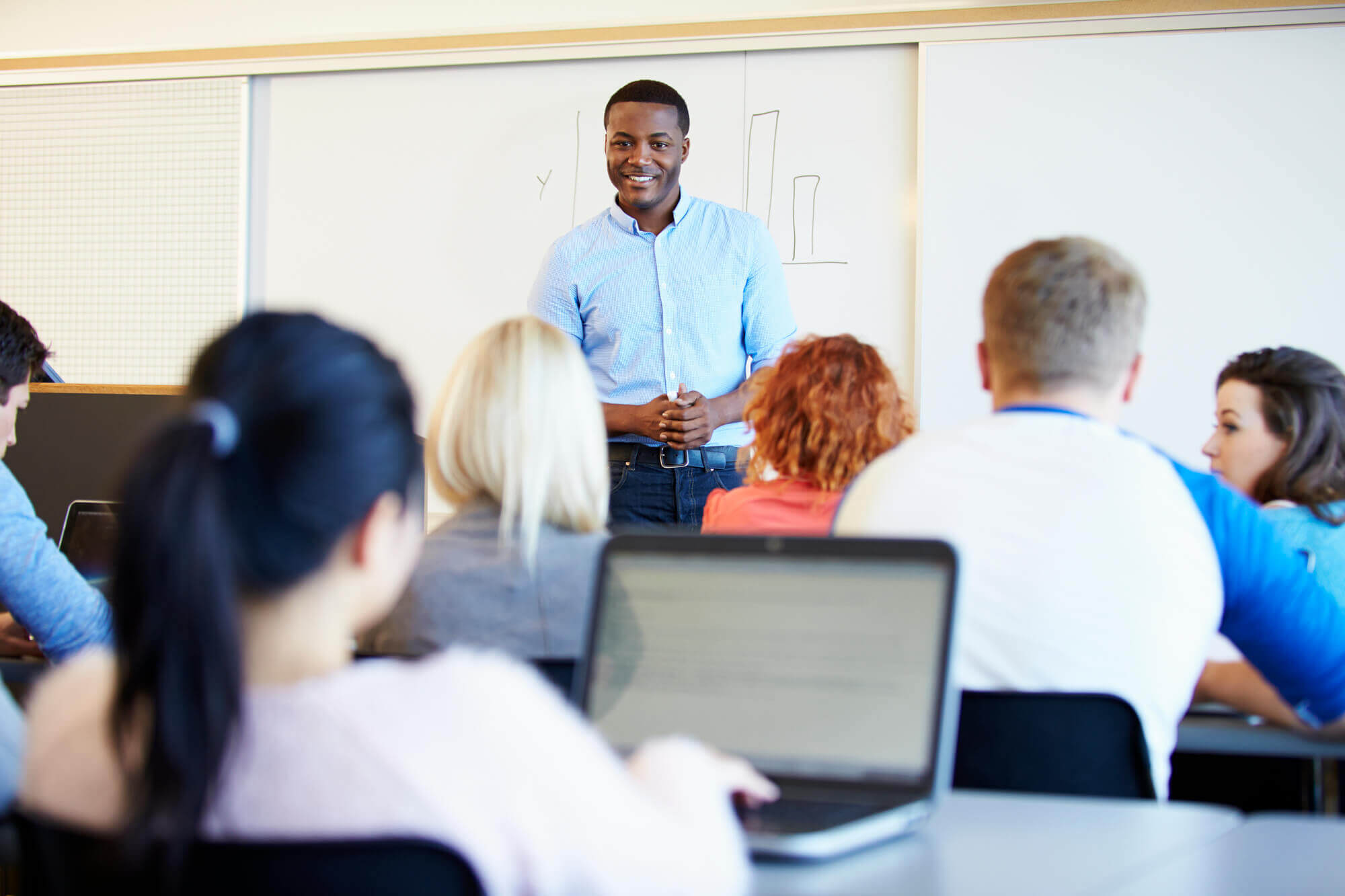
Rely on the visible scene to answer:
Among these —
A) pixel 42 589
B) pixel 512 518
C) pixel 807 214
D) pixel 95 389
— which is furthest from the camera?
pixel 95 389

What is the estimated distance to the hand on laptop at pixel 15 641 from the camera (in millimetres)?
1979

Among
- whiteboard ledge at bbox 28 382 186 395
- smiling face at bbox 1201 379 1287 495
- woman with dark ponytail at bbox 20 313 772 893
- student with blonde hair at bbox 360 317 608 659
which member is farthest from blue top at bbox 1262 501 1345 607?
whiteboard ledge at bbox 28 382 186 395

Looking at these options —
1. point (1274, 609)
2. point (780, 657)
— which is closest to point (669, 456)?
point (1274, 609)

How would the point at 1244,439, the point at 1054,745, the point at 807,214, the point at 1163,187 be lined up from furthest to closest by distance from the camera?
the point at 807,214
the point at 1163,187
the point at 1244,439
the point at 1054,745

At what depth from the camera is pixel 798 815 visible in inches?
34.9

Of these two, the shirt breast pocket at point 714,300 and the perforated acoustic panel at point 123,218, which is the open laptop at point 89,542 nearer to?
the shirt breast pocket at point 714,300

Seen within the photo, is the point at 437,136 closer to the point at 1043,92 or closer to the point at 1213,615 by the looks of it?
the point at 1043,92

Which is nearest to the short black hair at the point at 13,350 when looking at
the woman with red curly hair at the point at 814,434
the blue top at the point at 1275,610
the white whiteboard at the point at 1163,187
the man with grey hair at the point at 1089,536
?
the woman with red curly hair at the point at 814,434

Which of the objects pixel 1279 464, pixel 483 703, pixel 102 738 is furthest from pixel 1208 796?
pixel 102 738

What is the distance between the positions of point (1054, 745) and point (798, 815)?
1.12 feet

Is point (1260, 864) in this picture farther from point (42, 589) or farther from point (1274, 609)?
point (42, 589)

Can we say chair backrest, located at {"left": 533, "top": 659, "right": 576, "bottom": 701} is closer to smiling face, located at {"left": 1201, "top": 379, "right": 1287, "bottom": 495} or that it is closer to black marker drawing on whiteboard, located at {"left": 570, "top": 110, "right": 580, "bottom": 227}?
smiling face, located at {"left": 1201, "top": 379, "right": 1287, "bottom": 495}

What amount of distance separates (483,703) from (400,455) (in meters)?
0.19

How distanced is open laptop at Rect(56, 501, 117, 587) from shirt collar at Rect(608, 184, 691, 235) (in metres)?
1.40
